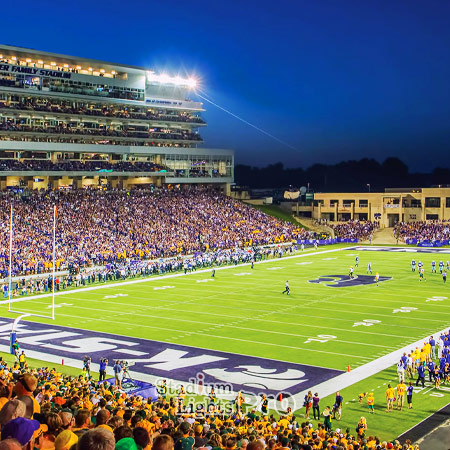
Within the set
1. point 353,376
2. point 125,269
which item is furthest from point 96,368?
point 125,269

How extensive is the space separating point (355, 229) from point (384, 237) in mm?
3015

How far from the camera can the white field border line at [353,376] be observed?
16.3 meters

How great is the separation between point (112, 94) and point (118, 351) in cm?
4211

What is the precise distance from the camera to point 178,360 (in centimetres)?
1931

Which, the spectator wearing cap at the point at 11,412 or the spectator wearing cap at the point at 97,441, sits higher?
the spectator wearing cap at the point at 97,441

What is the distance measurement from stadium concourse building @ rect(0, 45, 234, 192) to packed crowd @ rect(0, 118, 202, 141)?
88 mm

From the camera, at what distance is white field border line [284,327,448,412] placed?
16.3m

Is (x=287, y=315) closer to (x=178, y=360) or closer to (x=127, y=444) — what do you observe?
(x=178, y=360)

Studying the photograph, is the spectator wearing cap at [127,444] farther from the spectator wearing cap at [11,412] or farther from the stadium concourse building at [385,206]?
the stadium concourse building at [385,206]

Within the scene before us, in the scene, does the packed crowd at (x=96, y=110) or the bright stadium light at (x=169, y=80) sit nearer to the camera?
the packed crowd at (x=96, y=110)

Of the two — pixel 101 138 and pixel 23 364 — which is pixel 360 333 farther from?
pixel 101 138

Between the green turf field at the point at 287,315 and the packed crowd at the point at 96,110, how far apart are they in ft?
73.7

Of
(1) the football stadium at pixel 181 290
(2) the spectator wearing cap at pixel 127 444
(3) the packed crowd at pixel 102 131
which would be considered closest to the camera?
(2) the spectator wearing cap at pixel 127 444

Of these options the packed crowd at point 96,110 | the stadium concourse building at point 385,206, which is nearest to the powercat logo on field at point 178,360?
the packed crowd at point 96,110
